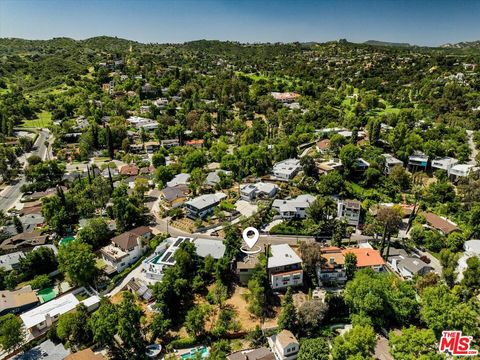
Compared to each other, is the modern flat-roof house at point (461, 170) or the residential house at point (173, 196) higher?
the modern flat-roof house at point (461, 170)

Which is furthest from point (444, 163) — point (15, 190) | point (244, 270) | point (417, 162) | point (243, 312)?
point (15, 190)

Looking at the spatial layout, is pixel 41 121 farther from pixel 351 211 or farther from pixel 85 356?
pixel 351 211

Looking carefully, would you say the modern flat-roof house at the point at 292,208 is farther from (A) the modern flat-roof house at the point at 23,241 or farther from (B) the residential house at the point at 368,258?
(A) the modern flat-roof house at the point at 23,241

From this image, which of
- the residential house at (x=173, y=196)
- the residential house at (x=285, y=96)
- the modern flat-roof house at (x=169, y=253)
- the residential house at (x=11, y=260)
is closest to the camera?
the modern flat-roof house at (x=169, y=253)

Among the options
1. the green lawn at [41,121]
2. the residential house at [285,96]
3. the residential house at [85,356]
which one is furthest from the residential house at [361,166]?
the green lawn at [41,121]

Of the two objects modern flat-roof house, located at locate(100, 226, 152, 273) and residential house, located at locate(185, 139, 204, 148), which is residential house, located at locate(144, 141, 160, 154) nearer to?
residential house, located at locate(185, 139, 204, 148)

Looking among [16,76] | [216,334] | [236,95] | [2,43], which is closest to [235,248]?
[216,334]

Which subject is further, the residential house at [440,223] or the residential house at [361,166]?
the residential house at [361,166]
